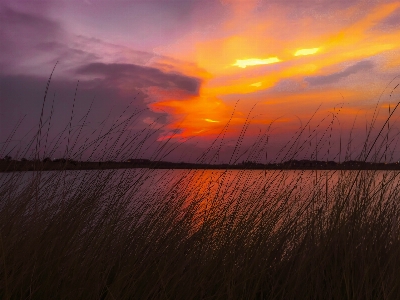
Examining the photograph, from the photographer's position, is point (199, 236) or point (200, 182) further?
point (200, 182)

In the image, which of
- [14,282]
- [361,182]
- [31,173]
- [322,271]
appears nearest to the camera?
[14,282]

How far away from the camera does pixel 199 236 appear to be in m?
2.76

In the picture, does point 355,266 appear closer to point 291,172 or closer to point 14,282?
point 291,172

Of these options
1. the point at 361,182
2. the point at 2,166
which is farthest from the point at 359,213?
the point at 2,166

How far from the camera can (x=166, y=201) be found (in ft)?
10.4

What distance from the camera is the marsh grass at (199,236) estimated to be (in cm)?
211

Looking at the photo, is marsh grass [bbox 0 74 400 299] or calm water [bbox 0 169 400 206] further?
calm water [bbox 0 169 400 206]

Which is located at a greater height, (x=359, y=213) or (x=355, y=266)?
(x=359, y=213)

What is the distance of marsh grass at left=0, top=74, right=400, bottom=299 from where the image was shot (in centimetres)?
211

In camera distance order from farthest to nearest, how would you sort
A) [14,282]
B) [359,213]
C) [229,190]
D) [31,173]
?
[229,190] < [31,173] < [359,213] < [14,282]

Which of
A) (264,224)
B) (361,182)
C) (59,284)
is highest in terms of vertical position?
(361,182)

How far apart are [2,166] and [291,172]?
2.88m

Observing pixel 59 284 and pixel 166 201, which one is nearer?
pixel 59 284

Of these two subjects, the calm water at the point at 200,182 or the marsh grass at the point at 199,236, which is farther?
the calm water at the point at 200,182
